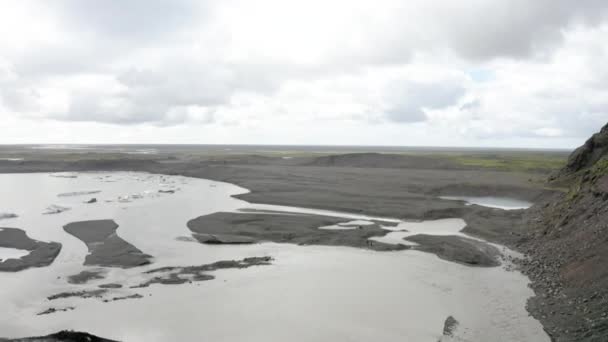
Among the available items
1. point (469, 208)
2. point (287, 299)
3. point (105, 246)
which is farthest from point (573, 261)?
point (105, 246)

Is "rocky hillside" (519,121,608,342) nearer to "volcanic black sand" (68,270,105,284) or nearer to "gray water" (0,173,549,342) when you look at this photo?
"gray water" (0,173,549,342)

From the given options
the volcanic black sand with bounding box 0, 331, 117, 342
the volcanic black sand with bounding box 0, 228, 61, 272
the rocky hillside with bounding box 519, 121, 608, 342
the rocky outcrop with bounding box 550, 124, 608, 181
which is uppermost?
the rocky outcrop with bounding box 550, 124, 608, 181

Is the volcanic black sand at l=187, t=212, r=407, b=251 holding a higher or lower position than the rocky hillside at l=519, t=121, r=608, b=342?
lower

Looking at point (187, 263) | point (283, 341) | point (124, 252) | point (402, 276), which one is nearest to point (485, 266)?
point (402, 276)

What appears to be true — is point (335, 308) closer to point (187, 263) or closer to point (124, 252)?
point (187, 263)

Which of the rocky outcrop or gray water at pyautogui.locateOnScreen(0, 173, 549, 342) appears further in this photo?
the rocky outcrop

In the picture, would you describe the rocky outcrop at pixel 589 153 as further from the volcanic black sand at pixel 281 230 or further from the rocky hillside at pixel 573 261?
the volcanic black sand at pixel 281 230

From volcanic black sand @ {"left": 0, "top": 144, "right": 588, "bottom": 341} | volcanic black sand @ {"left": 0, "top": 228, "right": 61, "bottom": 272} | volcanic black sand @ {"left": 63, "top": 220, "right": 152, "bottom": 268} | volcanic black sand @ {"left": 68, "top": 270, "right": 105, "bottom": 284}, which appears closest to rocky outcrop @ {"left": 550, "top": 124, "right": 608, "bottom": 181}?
volcanic black sand @ {"left": 0, "top": 144, "right": 588, "bottom": 341}
